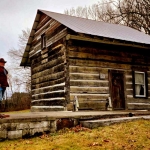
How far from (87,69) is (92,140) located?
672 cm

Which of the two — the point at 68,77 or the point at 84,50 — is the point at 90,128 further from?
the point at 84,50

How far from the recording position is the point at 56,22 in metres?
14.4

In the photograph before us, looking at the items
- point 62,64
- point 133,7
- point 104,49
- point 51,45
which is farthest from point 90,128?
point 133,7

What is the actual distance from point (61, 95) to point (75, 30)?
3462 mm

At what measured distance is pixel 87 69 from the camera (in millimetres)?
12938

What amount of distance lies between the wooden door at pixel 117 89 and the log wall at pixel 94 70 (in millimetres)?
237

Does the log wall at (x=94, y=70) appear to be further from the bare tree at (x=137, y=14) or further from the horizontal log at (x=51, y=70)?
the bare tree at (x=137, y=14)

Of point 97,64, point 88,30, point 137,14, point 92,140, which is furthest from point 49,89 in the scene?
point 137,14

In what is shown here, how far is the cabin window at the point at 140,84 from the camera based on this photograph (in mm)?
14969

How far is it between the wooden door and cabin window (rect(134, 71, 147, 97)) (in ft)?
3.54

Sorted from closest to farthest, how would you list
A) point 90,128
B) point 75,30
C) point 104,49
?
point 90,128 → point 75,30 → point 104,49

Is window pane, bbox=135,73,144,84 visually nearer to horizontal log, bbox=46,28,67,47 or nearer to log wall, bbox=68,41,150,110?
log wall, bbox=68,41,150,110

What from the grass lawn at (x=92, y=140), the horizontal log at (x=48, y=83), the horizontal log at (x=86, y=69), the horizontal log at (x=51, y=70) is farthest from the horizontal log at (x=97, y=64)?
the grass lawn at (x=92, y=140)

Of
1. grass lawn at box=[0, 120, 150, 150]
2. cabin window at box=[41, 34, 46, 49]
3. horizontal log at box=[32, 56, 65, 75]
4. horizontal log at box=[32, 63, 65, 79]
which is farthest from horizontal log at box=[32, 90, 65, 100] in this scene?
grass lawn at box=[0, 120, 150, 150]
